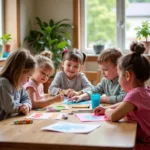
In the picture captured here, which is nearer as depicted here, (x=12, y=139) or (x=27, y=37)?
(x=12, y=139)

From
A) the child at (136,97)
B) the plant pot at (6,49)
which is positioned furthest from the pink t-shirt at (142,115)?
the plant pot at (6,49)

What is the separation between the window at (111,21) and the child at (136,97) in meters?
2.57

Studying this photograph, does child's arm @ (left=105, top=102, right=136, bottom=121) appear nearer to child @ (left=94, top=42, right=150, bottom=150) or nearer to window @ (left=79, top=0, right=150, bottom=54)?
child @ (left=94, top=42, right=150, bottom=150)

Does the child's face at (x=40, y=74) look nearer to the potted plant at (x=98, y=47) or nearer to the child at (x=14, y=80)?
the child at (x=14, y=80)

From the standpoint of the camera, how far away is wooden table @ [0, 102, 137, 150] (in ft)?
4.34

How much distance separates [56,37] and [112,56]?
1956 mm

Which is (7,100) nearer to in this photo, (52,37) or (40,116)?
(40,116)

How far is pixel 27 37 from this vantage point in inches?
169

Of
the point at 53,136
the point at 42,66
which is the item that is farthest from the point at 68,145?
the point at 42,66

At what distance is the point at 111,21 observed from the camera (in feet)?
15.0

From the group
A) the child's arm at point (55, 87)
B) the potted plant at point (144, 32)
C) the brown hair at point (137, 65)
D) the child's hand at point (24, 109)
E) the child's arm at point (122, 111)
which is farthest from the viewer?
the potted plant at point (144, 32)

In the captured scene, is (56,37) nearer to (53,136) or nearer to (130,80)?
(130,80)

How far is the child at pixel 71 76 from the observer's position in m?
2.99

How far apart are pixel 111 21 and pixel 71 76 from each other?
1.78 metres
